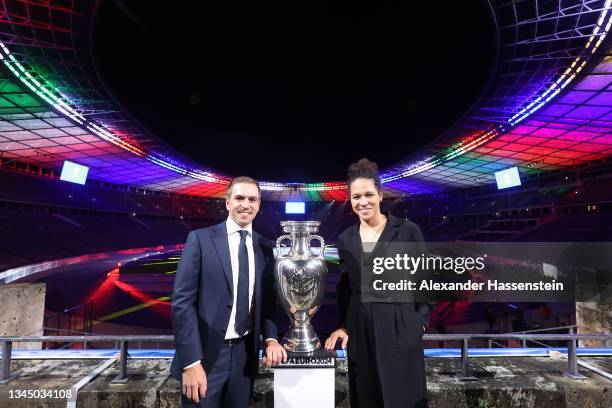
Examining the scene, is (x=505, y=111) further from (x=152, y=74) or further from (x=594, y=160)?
(x=152, y=74)

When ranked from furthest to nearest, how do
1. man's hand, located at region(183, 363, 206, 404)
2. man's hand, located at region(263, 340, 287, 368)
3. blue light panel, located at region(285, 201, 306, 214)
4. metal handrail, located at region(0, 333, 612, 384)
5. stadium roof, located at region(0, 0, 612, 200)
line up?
blue light panel, located at region(285, 201, 306, 214) < stadium roof, located at region(0, 0, 612, 200) < metal handrail, located at region(0, 333, 612, 384) < man's hand, located at region(263, 340, 287, 368) < man's hand, located at region(183, 363, 206, 404)

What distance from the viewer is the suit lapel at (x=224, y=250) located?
1.76 metres

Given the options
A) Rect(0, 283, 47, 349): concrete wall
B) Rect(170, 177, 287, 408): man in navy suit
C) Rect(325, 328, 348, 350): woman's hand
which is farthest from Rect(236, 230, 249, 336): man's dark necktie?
Rect(0, 283, 47, 349): concrete wall

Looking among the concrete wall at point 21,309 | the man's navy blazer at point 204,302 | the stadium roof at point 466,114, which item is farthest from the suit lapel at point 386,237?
the stadium roof at point 466,114

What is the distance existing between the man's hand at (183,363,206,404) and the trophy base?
498 mm

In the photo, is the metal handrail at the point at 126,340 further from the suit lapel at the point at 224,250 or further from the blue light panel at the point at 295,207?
the blue light panel at the point at 295,207

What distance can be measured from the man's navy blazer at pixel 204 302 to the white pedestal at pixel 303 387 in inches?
7.7

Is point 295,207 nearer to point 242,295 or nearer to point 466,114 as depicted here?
point 466,114

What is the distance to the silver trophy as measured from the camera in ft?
6.13

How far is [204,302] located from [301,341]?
1.97 ft

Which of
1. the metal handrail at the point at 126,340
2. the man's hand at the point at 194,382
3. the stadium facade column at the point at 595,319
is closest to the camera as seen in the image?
the man's hand at the point at 194,382

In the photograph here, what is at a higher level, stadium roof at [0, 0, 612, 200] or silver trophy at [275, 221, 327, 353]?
stadium roof at [0, 0, 612, 200]

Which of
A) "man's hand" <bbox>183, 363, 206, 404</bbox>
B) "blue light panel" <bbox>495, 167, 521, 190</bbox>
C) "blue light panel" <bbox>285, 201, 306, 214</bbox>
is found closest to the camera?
"man's hand" <bbox>183, 363, 206, 404</bbox>

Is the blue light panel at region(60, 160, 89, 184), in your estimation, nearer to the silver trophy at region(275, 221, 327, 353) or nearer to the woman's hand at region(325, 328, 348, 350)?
the silver trophy at region(275, 221, 327, 353)
